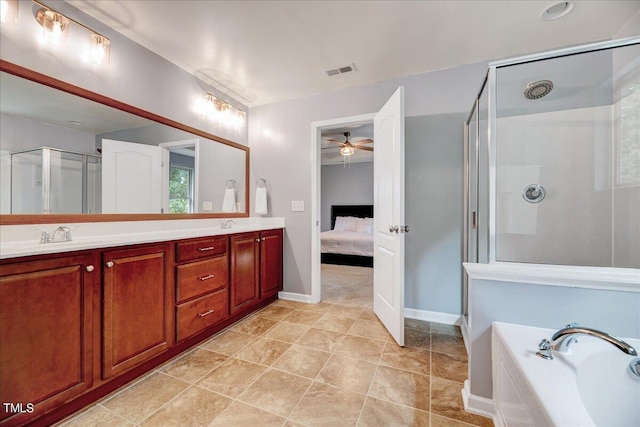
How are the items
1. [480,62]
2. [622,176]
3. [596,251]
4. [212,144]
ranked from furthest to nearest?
[212,144] → [480,62] → [596,251] → [622,176]

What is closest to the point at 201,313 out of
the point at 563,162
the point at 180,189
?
the point at 180,189

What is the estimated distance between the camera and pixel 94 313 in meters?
1.35

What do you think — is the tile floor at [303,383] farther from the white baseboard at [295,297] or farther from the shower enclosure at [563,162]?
the shower enclosure at [563,162]

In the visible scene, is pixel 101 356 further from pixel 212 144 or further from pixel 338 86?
pixel 338 86

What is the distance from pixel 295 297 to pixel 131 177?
204 cm

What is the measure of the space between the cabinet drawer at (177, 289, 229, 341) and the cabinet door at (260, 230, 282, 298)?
553 millimetres

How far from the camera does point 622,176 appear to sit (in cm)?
187

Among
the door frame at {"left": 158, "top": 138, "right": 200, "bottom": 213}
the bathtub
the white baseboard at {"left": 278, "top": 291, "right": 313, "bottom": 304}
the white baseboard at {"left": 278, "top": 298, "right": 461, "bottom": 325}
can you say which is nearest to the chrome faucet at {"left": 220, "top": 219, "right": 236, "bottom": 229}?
the door frame at {"left": 158, "top": 138, "right": 200, "bottom": 213}

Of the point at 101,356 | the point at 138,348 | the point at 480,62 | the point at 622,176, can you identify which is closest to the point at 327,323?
the point at 138,348

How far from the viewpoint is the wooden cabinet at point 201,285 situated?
1.83 meters

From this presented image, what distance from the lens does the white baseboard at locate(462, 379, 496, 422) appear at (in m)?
1.32

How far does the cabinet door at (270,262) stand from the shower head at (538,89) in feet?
8.72

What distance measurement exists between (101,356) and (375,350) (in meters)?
1.74

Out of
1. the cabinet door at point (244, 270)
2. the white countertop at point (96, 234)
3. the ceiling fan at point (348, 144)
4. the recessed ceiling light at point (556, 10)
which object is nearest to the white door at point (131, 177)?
the white countertop at point (96, 234)
